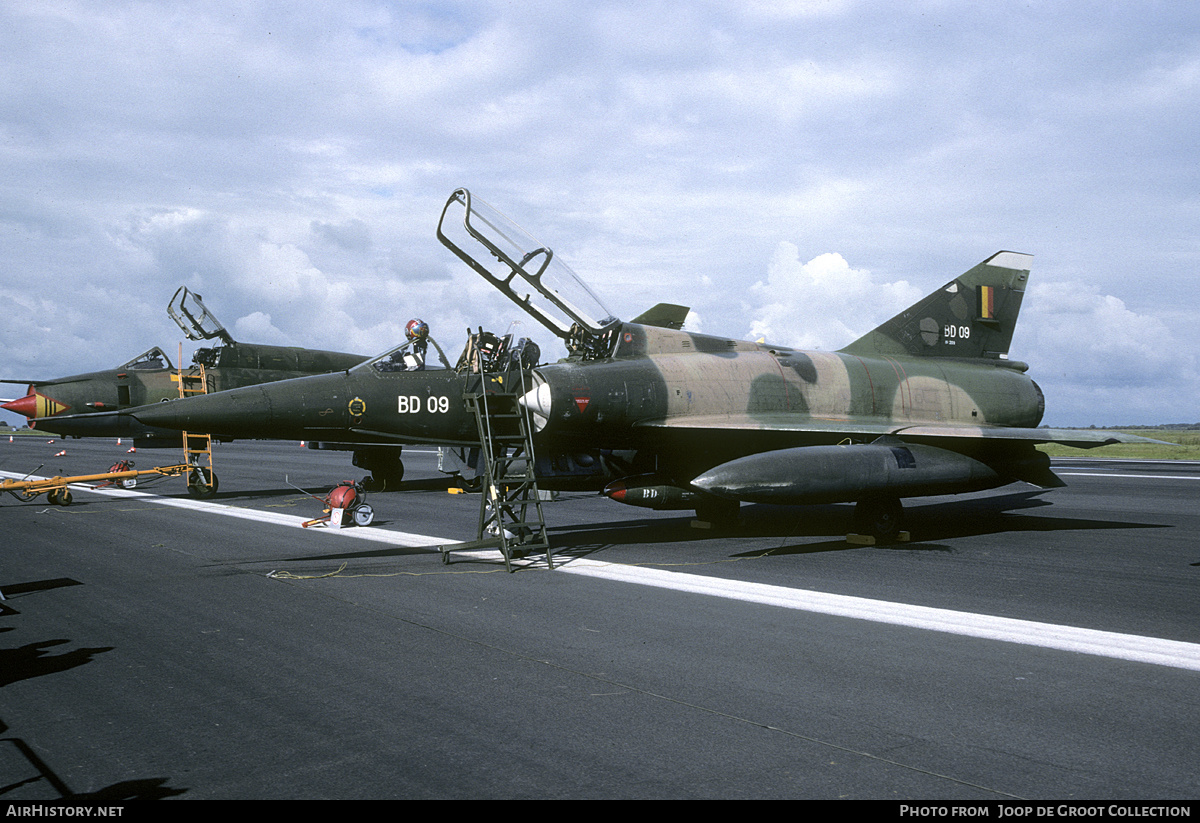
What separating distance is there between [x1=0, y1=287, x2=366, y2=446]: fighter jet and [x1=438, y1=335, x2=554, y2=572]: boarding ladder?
9.91 meters

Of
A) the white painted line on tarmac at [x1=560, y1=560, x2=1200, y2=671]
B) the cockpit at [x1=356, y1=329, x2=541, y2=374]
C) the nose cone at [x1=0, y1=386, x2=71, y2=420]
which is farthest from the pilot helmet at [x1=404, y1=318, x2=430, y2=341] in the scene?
the nose cone at [x1=0, y1=386, x2=71, y2=420]

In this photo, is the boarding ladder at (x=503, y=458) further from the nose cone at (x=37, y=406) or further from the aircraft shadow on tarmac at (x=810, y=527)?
the nose cone at (x=37, y=406)

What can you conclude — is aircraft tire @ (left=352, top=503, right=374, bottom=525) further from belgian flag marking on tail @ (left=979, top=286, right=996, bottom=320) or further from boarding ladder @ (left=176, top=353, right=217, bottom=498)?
belgian flag marking on tail @ (left=979, top=286, right=996, bottom=320)

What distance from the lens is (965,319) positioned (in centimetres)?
1485

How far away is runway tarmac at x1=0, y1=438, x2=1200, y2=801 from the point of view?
3.54 metres

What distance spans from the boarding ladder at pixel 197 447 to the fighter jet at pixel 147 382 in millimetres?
114

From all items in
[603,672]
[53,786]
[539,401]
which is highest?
[539,401]

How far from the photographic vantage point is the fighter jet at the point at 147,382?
17484 mm

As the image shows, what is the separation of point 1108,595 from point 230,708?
730 cm

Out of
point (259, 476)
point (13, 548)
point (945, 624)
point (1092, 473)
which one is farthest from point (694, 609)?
point (1092, 473)

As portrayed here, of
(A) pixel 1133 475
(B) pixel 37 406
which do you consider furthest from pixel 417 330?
(A) pixel 1133 475

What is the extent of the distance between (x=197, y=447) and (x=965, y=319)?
16824mm

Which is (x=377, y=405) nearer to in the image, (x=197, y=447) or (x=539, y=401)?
(x=539, y=401)
